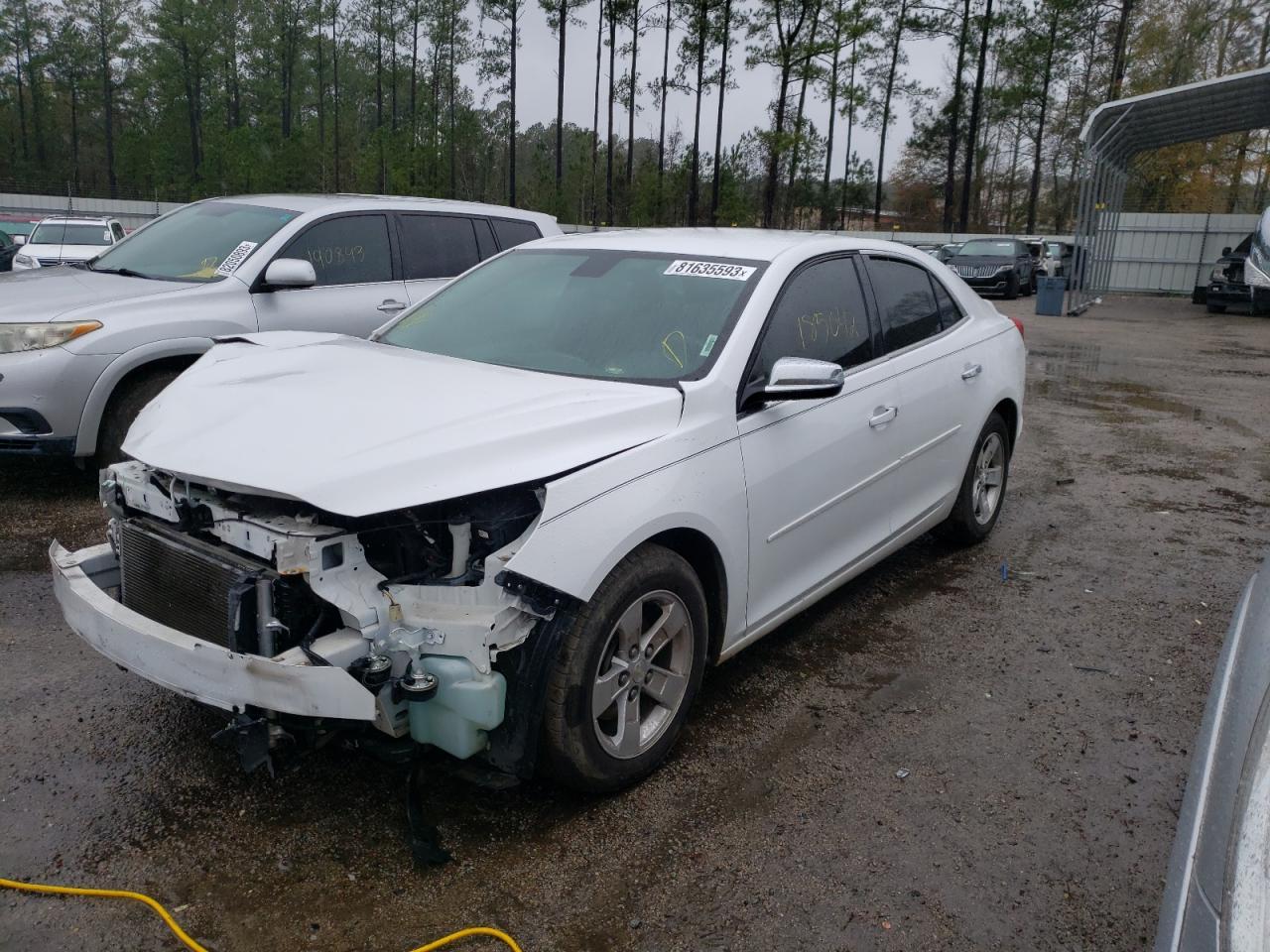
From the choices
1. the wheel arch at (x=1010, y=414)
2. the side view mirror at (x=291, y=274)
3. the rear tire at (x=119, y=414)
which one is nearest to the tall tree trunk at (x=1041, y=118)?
the wheel arch at (x=1010, y=414)

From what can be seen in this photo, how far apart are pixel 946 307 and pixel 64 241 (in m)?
20.1

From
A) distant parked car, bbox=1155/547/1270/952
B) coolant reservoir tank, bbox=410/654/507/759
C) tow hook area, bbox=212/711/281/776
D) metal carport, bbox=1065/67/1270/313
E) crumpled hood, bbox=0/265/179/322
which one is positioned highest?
metal carport, bbox=1065/67/1270/313

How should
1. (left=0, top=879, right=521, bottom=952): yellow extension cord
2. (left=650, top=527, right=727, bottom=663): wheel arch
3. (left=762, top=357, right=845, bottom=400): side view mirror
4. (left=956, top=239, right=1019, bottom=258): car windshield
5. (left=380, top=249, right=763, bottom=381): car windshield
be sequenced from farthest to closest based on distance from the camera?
(left=956, top=239, right=1019, bottom=258): car windshield < (left=380, top=249, right=763, bottom=381): car windshield < (left=762, top=357, right=845, bottom=400): side view mirror < (left=650, top=527, right=727, bottom=663): wheel arch < (left=0, top=879, right=521, bottom=952): yellow extension cord

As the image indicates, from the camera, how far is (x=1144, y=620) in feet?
15.1

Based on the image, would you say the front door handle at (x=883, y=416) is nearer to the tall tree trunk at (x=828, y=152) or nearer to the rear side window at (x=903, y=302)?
the rear side window at (x=903, y=302)

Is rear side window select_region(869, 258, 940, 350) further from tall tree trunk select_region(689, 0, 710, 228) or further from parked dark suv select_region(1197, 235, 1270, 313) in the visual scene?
tall tree trunk select_region(689, 0, 710, 228)

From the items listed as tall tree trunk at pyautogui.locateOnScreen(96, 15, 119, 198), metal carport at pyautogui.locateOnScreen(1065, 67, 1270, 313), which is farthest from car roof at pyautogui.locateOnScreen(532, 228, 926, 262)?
tall tree trunk at pyautogui.locateOnScreen(96, 15, 119, 198)

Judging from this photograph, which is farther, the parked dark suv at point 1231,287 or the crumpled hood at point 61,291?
the parked dark suv at point 1231,287

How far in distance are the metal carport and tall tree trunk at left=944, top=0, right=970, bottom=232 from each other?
17.9 meters

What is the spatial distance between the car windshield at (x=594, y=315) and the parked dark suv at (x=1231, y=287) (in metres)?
21.6

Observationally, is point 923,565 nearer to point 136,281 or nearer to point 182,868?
point 182,868

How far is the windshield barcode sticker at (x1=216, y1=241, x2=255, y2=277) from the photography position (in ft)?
20.5

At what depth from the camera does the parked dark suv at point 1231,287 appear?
70.6 feet

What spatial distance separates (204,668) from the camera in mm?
2574
